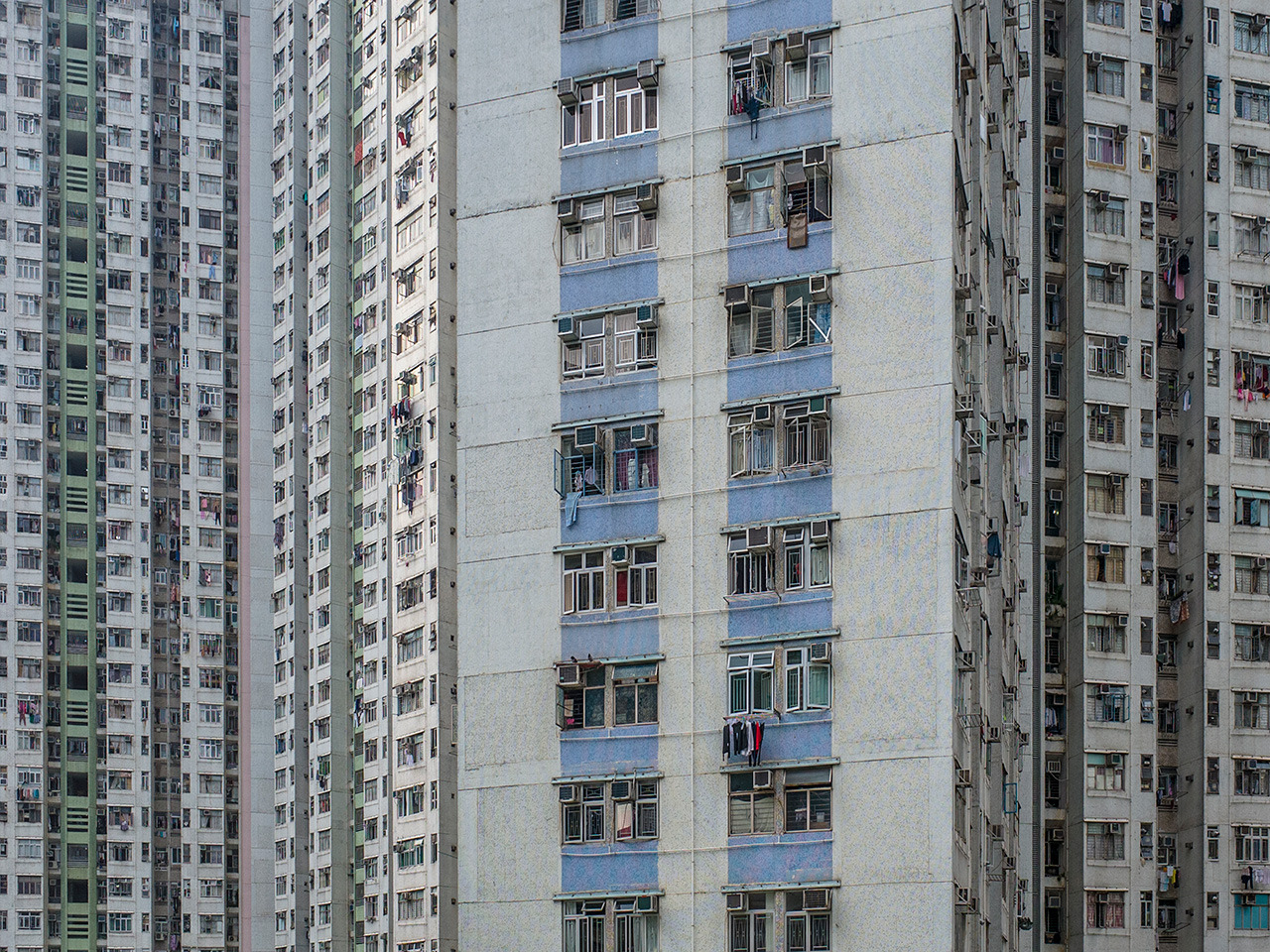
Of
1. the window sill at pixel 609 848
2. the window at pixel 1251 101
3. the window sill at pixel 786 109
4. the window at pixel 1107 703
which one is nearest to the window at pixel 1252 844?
the window at pixel 1107 703

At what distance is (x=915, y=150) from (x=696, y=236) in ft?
13.2

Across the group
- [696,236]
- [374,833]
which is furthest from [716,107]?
[374,833]

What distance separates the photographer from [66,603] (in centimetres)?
8719

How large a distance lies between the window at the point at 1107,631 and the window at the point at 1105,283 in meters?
9.07

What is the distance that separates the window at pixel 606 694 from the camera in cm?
3612

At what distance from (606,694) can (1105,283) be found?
30942mm

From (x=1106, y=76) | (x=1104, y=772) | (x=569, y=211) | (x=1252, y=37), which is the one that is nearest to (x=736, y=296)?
(x=569, y=211)

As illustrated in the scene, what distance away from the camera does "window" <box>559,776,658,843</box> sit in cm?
3559

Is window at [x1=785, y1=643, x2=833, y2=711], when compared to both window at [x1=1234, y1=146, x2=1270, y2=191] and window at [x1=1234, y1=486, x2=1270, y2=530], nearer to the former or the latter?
window at [x1=1234, y1=486, x2=1270, y2=530]

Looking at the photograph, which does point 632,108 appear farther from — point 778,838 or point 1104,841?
point 1104,841

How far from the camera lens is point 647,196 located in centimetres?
3747

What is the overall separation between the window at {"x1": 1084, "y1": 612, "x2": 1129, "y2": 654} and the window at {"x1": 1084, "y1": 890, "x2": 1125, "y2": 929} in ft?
21.8

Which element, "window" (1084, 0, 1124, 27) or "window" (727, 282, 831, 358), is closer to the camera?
"window" (727, 282, 831, 358)

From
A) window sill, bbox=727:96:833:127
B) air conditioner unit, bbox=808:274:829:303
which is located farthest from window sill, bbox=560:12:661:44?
air conditioner unit, bbox=808:274:829:303
